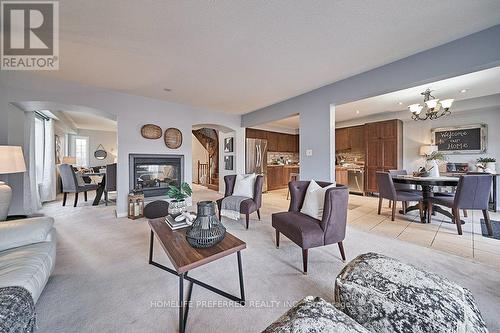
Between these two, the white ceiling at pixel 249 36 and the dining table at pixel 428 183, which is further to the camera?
the dining table at pixel 428 183

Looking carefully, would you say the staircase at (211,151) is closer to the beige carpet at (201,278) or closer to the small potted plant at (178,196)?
the beige carpet at (201,278)

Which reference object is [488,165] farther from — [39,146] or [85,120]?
[85,120]

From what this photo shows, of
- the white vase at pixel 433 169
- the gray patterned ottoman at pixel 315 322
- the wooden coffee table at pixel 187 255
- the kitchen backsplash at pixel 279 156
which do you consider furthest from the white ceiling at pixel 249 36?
the kitchen backsplash at pixel 279 156

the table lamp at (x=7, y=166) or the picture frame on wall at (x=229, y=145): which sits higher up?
the picture frame on wall at (x=229, y=145)

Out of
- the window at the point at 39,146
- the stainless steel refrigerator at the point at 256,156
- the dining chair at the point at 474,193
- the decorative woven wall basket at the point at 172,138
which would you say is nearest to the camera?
the dining chair at the point at 474,193

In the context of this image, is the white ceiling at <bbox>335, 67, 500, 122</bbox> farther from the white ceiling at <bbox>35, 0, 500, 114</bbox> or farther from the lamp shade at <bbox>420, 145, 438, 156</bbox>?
the white ceiling at <bbox>35, 0, 500, 114</bbox>

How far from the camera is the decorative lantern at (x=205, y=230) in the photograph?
1396 mm

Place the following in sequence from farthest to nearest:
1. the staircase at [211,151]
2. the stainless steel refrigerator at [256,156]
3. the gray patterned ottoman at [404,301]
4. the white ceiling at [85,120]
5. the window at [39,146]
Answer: the staircase at [211,151] → the stainless steel refrigerator at [256,156] → the white ceiling at [85,120] → the window at [39,146] → the gray patterned ottoman at [404,301]

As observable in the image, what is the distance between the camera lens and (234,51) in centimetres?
228

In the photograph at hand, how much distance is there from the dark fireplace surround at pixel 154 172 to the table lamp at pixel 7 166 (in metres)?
1.75

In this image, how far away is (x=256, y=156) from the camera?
614 cm

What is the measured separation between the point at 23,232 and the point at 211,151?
6.32 metres

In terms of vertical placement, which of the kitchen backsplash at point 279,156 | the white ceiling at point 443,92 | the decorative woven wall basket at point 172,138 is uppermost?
the white ceiling at point 443,92

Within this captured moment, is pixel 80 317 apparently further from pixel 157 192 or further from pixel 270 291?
pixel 157 192
